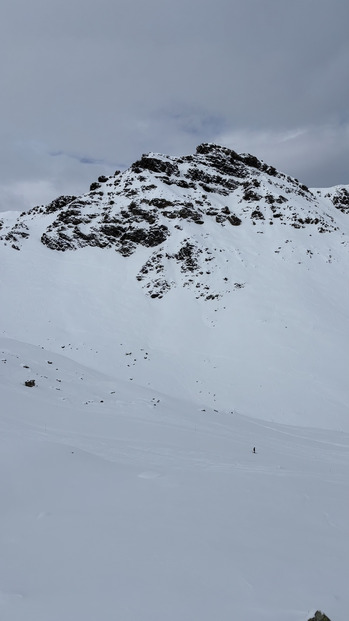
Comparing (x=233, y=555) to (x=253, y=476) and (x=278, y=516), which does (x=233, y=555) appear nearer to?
(x=278, y=516)

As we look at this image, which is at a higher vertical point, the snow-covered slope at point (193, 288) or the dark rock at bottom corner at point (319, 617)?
the snow-covered slope at point (193, 288)

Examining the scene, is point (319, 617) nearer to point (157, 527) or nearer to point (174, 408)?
point (157, 527)

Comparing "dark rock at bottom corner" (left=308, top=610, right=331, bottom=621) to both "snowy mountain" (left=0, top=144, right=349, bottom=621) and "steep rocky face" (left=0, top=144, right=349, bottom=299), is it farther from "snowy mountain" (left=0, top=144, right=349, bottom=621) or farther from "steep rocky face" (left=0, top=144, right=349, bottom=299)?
"steep rocky face" (left=0, top=144, right=349, bottom=299)

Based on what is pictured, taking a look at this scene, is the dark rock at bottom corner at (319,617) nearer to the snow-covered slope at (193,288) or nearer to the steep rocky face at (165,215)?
the snow-covered slope at (193,288)

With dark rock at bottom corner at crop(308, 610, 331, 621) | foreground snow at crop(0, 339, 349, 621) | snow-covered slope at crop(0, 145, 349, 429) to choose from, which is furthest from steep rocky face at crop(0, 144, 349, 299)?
dark rock at bottom corner at crop(308, 610, 331, 621)

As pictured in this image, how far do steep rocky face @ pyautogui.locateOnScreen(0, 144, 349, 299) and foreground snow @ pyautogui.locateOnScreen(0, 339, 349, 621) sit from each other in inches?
1067

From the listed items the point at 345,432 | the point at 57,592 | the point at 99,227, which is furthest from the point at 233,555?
the point at 99,227

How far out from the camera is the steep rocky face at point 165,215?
40.8 meters

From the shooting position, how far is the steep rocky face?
40844 millimetres

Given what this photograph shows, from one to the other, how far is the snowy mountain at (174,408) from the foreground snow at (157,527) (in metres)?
0.03

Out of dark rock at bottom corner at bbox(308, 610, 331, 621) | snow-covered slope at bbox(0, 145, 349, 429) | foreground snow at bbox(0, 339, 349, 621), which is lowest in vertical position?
foreground snow at bbox(0, 339, 349, 621)

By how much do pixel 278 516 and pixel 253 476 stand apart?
2.00 m

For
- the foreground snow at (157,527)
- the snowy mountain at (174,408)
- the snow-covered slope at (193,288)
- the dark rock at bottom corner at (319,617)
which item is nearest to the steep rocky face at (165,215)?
the snow-covered slope at (193,288)

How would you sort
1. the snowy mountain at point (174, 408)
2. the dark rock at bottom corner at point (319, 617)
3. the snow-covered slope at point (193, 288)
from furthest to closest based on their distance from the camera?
the snow-covered slope at point (193, 288) → the snowy mountain at point (174, 408) → the dark rock at bottom corner at point (319, 617)
